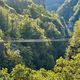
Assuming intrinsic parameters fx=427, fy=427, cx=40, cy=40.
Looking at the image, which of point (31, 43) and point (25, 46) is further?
point (31, 43)

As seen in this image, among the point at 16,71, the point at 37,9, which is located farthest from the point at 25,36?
the point at 16,71

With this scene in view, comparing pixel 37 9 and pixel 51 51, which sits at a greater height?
pixel 37 9

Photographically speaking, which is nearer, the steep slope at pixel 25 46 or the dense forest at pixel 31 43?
the dense forest at pixel 31 43

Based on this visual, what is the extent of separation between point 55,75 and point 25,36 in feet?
186

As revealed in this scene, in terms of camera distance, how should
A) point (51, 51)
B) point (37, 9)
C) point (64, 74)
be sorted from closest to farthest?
point (64, 74) → point (51, 51) → point (37, 9)

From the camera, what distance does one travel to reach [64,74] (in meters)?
49.1

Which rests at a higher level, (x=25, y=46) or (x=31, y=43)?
(x=31, y=43)

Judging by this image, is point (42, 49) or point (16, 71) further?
point (42, 49)

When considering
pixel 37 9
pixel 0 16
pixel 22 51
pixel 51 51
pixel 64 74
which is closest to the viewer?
pixel 64 74

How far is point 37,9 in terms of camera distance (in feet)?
454

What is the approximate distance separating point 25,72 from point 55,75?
3.72 meters

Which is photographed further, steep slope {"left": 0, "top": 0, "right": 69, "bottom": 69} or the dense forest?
steep slope {"left": 0, "top": 0, "right": 69, "bottom": 69}

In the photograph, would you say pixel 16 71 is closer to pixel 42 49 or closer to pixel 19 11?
pixel 42 49

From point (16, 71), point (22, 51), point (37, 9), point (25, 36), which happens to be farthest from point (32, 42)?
point (16, 71)
